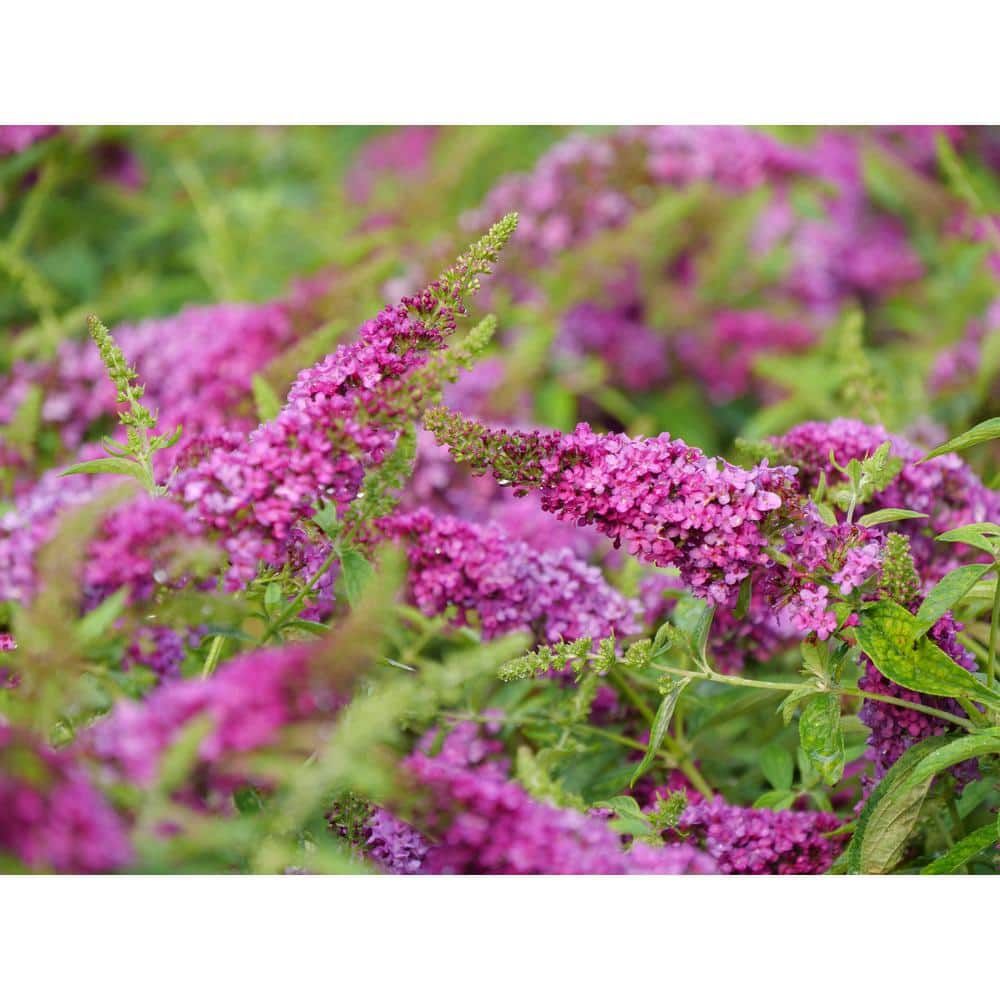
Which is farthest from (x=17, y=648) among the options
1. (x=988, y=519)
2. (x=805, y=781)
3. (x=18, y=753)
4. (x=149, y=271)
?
(x=149, y=271)

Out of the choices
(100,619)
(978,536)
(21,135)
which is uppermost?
(21,135)

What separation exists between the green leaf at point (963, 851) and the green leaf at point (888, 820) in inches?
1.6

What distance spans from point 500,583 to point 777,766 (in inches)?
17.5

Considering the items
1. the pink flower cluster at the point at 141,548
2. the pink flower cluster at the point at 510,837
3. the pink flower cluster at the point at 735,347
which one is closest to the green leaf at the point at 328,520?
the pink flower cluster at the point at 141,548

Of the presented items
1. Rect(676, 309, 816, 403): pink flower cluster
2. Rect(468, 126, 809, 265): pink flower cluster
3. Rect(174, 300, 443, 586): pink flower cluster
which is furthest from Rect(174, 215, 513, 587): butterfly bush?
Rect(676, 309, 816, 403): pink flower cluster

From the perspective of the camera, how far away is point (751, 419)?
9.05 ft

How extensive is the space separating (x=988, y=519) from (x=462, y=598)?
70cm

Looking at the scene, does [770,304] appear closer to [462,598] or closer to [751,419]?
[751,419]

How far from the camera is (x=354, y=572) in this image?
1.26 m

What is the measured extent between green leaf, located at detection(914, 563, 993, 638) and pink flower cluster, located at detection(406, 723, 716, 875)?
350mm

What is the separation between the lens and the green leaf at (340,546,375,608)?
49.1 inches

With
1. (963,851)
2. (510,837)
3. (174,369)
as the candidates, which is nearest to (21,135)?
(174,369)

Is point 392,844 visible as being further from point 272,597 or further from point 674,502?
point 674,502

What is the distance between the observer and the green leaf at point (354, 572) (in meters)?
1.25
